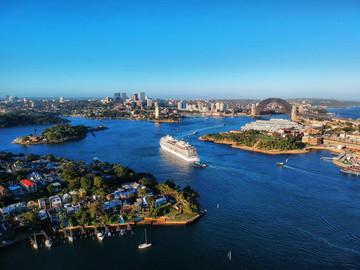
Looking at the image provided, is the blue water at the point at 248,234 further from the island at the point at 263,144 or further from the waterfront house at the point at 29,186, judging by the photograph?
the island at the point at 263,144

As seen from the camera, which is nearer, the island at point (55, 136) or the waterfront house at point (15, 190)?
the waterfront house at point (15, 190)

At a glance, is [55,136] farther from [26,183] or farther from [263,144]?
[263,144]

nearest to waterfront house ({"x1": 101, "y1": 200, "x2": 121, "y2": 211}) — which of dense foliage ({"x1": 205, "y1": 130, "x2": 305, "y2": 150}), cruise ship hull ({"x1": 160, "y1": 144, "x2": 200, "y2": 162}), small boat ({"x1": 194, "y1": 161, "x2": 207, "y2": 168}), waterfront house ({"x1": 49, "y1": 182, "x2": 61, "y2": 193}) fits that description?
waterfront house ({"x1": 49, "y1": 182, "x2": 61, "y2": 193})

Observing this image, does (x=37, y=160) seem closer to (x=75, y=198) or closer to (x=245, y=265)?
(x=75, y=198)

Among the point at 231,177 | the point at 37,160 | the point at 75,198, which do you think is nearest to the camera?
the point at 75,198

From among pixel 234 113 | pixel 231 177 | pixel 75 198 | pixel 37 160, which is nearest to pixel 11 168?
pixel 37 160

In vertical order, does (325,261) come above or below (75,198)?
below

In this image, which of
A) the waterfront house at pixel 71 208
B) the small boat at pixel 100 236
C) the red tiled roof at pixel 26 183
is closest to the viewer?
the small boat at pixel 100 236

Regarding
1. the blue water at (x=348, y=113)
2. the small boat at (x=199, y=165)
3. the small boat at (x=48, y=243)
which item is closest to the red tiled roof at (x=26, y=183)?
the small boat at (x=48, y=243)

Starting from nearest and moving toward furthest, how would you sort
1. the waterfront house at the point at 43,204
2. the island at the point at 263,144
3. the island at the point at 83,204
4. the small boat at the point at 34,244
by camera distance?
the small boat at the point at 34,244 → the island at the point at 83,204 → the waterfront house at the point at 43,204 → the island at the point at 263,144
